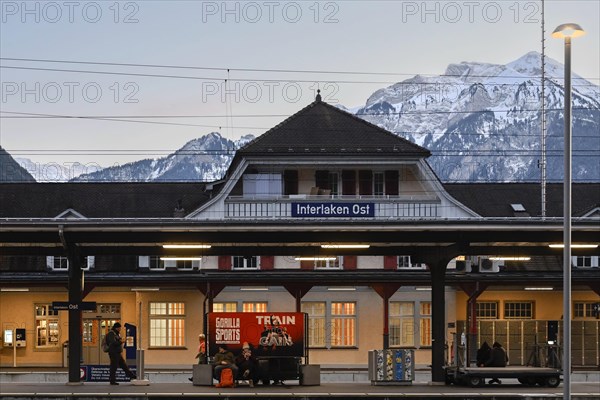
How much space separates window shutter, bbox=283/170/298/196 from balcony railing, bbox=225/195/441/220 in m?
0.83

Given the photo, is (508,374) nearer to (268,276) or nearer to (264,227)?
(264,227)

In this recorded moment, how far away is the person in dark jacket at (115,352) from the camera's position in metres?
31.1

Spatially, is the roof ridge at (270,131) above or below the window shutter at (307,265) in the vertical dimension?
above

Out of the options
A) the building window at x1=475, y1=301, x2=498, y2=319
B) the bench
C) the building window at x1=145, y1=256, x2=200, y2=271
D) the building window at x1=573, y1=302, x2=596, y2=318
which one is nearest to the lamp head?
the bench

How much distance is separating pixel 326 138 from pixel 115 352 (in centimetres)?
2519

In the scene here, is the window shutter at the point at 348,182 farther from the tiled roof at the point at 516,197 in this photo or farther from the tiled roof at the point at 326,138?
the tiled roof at the point at 516,197

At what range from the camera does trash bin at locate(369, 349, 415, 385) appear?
3198 centimetres

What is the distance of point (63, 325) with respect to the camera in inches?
2031

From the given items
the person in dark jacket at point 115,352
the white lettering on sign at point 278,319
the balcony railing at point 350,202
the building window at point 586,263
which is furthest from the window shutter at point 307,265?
the person in dark jacket at point 115,352

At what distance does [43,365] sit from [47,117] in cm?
1440

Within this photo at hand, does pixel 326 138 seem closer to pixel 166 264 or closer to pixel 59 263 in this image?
pixel 166 264

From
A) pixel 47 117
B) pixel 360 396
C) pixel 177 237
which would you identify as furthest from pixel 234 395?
pixel 47 117

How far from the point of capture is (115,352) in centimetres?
3130

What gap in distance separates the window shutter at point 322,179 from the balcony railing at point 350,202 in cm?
72
